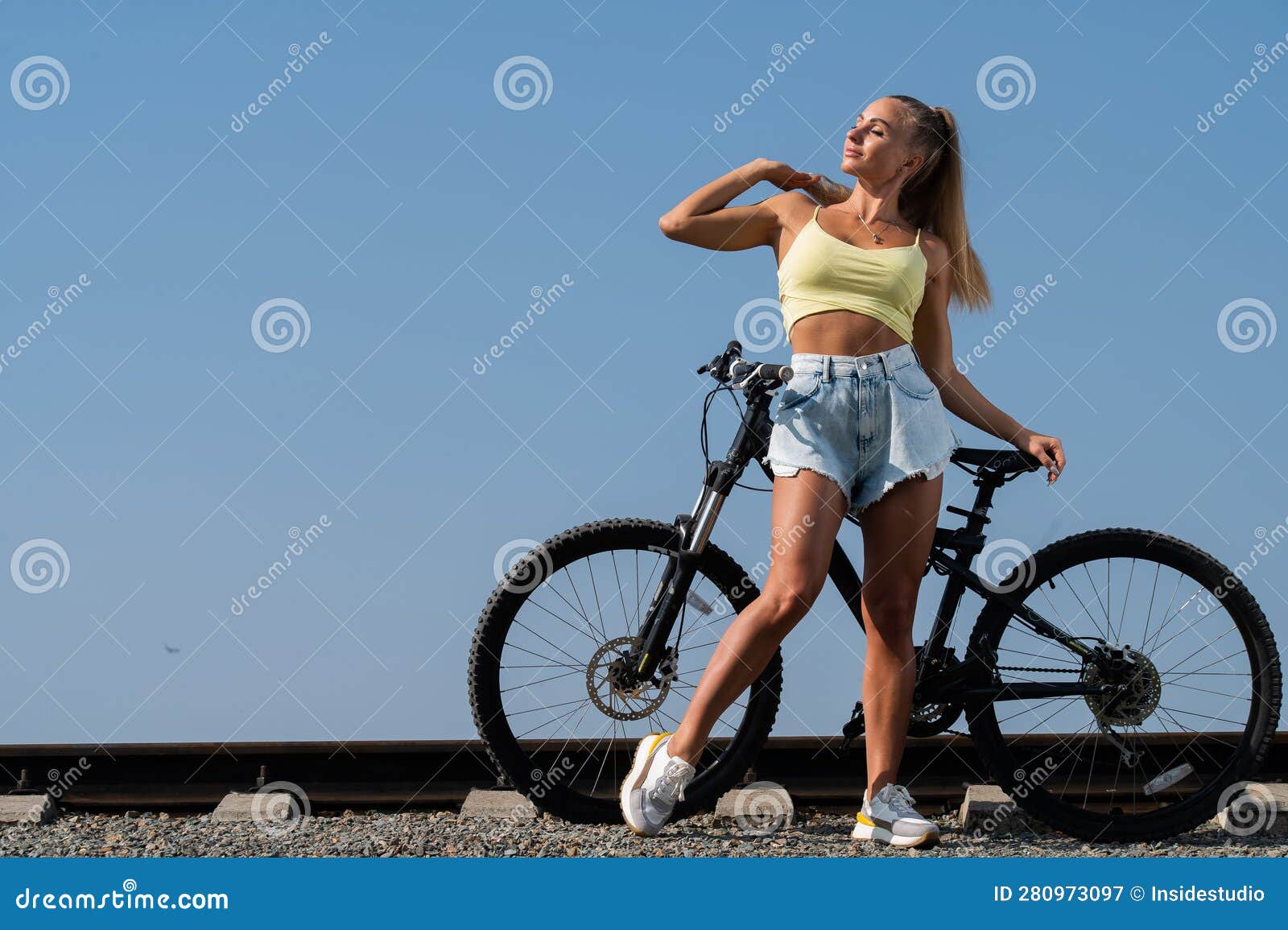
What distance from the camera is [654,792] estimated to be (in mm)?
3361

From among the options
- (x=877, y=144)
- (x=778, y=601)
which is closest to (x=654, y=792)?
(x=778, y=601)

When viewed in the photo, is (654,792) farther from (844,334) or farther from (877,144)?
(877,144)

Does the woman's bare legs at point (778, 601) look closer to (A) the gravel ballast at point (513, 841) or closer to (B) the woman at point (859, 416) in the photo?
(B) the woman at point (859, 416)

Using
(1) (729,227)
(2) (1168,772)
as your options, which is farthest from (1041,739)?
(1) (729,227)

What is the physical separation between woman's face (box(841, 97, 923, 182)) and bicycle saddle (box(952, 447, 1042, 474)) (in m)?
0.93

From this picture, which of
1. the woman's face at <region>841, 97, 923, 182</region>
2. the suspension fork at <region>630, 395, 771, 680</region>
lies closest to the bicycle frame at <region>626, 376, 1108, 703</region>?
the suspension fork at <region>630, 395, 771, 680</region>

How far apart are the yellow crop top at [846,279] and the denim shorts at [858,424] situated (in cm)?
14

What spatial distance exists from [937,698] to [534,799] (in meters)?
1.27

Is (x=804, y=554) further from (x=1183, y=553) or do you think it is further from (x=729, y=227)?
(x=1183, y=553)

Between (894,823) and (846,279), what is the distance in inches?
61.1

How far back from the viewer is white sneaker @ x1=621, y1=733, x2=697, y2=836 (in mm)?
3355

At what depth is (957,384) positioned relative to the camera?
379cm

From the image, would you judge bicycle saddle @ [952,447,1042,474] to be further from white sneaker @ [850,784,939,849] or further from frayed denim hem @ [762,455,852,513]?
white sneaker @ [850,784,939,849]

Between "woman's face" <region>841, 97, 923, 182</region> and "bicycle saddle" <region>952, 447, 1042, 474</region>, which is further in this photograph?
"bicycle saddle" <region>952, 447, 1042, 474</region>
